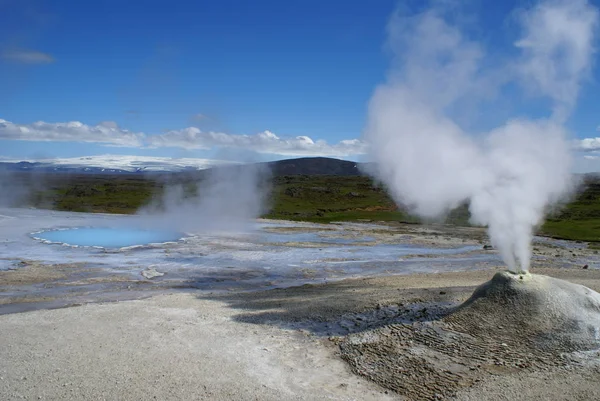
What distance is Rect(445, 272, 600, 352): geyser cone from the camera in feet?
47.2

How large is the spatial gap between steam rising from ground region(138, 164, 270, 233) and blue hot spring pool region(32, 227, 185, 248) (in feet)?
12.4

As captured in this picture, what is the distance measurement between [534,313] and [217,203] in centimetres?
5237

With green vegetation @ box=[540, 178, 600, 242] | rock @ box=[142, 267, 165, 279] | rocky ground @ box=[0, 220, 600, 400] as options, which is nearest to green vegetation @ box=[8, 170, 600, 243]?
green vegetation @ box=[540, 178, 600, 242]

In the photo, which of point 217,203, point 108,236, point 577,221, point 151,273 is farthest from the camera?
point 217,203

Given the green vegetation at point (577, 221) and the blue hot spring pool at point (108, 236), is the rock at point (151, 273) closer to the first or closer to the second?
the blue hot spring pool at point (108, 236)

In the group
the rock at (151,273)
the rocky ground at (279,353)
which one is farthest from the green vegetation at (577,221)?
the rock at (151,273)

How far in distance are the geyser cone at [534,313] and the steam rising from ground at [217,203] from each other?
110ft

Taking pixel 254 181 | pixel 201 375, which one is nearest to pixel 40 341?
pixel 201 375

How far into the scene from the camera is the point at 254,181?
75.1 m

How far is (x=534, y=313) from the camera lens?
1509 cm

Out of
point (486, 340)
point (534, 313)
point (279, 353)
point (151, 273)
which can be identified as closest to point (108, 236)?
point (151, 273)

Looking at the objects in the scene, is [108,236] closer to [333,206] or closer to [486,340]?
[486,340]

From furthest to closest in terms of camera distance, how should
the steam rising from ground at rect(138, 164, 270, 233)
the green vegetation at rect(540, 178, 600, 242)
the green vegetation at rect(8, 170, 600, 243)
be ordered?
the green vegetation at rect(8, 170, 600, 243) < the steam rising from ground at rect(138, 164, 270, 233) < the green vegetation at rect(540, 178, 600, 242)

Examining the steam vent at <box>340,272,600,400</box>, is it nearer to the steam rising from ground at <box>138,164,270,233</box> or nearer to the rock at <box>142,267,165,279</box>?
the rock at <box>142,267,165,279</box>
